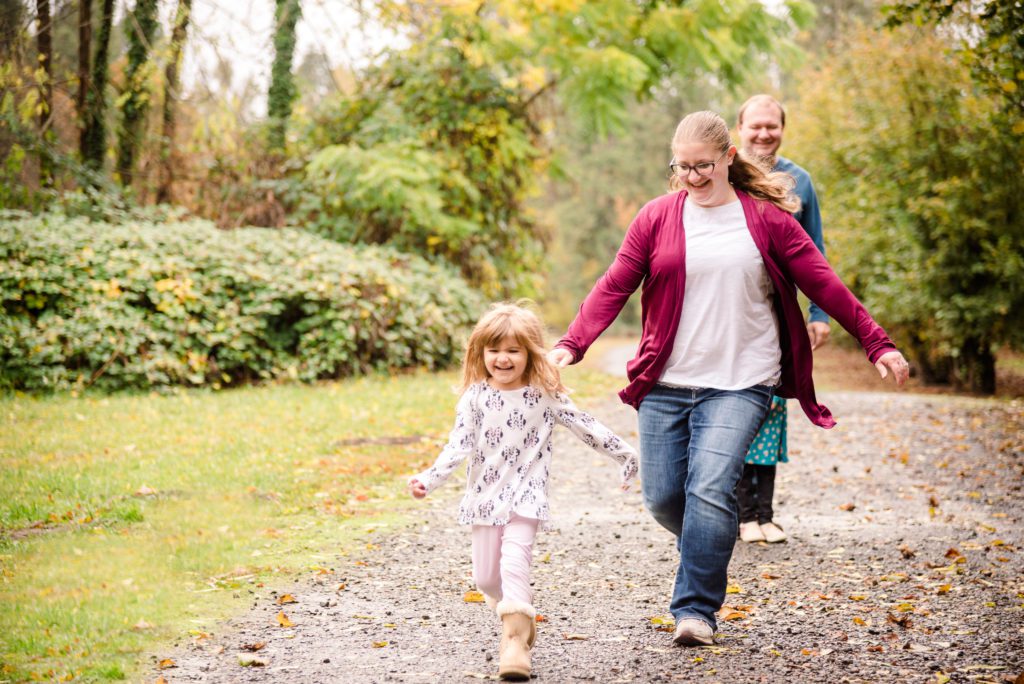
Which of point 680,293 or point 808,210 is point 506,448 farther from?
point 808,210

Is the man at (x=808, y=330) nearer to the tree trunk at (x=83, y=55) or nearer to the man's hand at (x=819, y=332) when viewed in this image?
the man's hand at (x=819, y=332)

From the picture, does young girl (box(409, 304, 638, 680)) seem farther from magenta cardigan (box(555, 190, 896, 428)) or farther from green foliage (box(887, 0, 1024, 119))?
green foliage (box(887, 0, 1024, 119))

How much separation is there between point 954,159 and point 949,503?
967cm

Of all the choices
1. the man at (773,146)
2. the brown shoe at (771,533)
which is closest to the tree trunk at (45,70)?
the man at (773,146)

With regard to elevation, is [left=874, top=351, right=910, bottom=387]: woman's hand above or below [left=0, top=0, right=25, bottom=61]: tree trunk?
below

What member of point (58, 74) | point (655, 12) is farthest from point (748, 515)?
point (655, 12)

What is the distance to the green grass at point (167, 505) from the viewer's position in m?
4.32

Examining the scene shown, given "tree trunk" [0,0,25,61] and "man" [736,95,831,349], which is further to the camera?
"tree trunk" [0,0,25,61]

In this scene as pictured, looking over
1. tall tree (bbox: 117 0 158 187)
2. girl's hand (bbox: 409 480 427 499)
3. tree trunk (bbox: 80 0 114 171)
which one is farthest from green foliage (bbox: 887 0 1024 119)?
tree trunk (bbox: 80 0 114 171)

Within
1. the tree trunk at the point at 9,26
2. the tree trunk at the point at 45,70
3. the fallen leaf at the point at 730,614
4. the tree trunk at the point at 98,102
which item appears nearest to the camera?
the fallen leaf at the point at 730,614

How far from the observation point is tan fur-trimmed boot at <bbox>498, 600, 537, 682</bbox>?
144 inches

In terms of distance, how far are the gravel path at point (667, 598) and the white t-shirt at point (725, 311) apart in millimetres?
1128

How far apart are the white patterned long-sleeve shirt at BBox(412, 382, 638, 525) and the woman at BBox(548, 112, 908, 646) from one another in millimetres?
225

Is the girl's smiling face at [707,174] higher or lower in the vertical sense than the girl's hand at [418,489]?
higher
